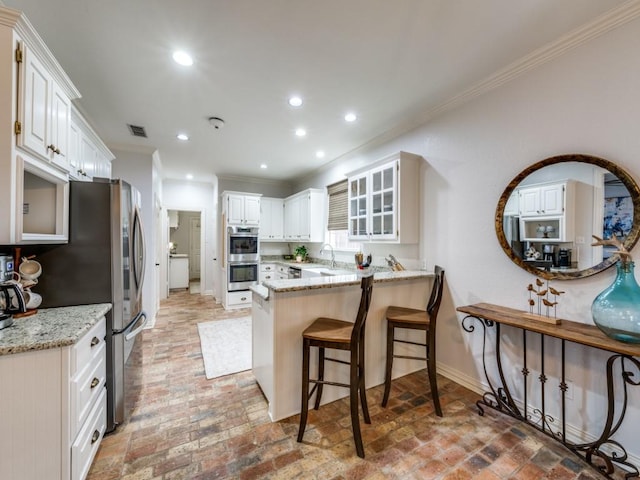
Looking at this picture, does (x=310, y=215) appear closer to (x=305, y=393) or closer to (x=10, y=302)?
(x=305, y=393)

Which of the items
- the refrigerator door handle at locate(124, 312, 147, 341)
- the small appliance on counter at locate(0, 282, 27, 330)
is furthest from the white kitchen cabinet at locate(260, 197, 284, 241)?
the small appliance on counter at locate(0, 282, 27, 330)

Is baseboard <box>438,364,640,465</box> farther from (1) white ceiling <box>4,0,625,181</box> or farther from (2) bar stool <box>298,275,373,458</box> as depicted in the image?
(1) white ceiling <box>4,0,625,181</box>

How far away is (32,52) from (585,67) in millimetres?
3451

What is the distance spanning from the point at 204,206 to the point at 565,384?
6862 mm

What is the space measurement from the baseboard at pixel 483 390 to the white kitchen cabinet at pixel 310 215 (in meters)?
3.18

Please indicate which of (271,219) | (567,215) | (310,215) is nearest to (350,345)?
(567,215)

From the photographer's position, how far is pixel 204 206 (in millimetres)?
6582

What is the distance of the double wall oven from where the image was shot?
5.31 m

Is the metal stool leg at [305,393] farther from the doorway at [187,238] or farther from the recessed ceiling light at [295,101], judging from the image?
the doorway at [187,238]

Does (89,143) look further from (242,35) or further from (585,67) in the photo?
(585,67)

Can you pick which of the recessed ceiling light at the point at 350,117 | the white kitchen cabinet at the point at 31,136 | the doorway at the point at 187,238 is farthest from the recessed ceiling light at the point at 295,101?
the doorway at the point at 187,238

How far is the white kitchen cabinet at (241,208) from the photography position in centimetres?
533

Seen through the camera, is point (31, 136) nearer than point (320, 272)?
Yes

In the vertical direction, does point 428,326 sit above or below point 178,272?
above
